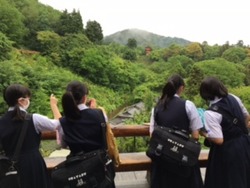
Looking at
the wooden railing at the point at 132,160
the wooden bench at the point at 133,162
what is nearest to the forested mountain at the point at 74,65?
the wooden bench at the point at 133,162

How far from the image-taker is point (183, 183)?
8.15 ft

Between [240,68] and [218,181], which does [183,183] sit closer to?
[218,181]

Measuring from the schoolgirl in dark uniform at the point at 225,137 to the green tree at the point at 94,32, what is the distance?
38.9m

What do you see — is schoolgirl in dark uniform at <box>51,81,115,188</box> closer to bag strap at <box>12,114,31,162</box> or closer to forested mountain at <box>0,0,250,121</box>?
bag strap at <box>12,114,31,162</box>

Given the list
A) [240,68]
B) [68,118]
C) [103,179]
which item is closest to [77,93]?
[68,118]

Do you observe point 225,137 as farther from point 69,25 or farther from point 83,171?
point 69,25

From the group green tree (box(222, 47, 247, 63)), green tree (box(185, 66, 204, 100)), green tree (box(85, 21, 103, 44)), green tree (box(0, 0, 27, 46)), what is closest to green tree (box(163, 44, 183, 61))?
green tree (box(222, 47, 247, 63))

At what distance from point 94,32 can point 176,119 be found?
3983cm

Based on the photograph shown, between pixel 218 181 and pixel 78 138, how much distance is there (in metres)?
1.10

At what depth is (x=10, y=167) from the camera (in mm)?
2191

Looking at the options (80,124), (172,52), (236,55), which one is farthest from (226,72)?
(80,124)

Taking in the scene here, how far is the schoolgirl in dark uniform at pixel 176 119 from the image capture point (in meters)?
2.39

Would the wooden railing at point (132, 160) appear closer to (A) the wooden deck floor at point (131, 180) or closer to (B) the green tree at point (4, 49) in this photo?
(A) the wooden deck floor at point (131, 180)

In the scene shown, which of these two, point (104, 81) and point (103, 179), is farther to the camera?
point (104, 81)
